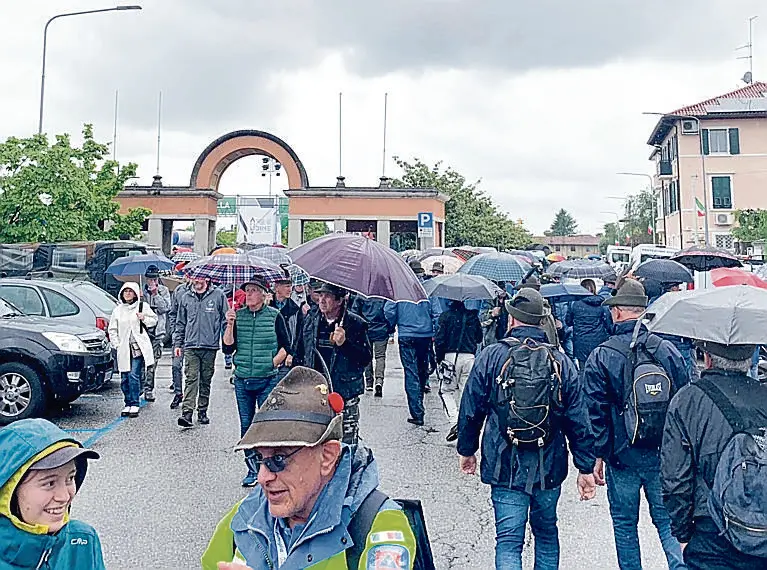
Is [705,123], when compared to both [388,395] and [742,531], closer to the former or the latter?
[388,395]

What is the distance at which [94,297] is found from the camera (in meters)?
12.0

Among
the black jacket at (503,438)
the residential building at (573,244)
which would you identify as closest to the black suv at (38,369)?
the black jacket at (503,438)

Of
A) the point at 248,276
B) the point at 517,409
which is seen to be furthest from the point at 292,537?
the point at 248,276

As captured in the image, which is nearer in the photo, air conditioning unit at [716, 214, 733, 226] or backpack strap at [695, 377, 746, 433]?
backpack strap at [695, 377, 746, 433]

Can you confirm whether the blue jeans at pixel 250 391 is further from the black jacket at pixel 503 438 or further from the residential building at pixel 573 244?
the residential building at pixel 573 244

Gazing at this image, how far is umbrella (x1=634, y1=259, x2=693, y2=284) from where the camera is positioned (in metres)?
9.72

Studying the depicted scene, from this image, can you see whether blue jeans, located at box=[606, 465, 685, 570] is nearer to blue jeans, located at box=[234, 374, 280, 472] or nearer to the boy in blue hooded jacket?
the boy in blue hooded jacket

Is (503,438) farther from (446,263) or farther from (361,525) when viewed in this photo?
(446,263)

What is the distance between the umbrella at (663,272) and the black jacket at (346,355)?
483 centimetres

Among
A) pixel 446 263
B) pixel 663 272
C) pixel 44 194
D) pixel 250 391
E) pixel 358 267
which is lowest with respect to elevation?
pixel 250 391

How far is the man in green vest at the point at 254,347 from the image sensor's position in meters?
7.13

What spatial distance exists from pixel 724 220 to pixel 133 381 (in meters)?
47.3

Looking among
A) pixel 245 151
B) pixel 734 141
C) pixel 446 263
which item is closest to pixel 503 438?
pixel 446 263

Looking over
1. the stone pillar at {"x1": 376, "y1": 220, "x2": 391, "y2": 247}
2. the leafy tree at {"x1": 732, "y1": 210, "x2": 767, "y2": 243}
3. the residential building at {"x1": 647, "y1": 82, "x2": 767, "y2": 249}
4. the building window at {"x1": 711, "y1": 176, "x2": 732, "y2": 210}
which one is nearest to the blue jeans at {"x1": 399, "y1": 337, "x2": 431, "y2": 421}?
the stone pillar at {"x1": 376, "y1": 220, "x2": 391, "y2": 247}
